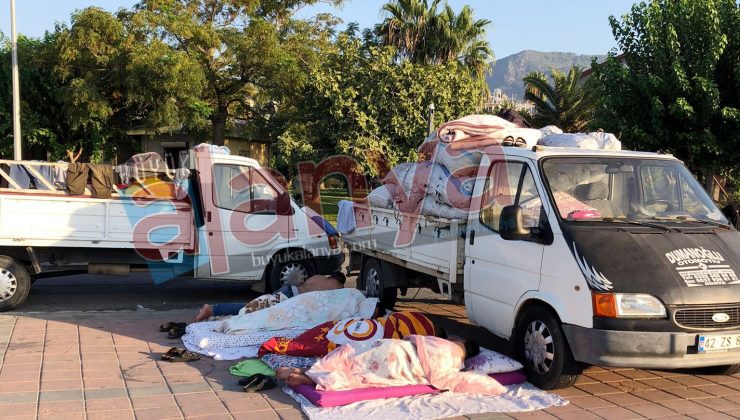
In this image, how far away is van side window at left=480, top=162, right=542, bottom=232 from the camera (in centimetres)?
558

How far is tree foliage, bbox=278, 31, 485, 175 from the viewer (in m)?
18.4

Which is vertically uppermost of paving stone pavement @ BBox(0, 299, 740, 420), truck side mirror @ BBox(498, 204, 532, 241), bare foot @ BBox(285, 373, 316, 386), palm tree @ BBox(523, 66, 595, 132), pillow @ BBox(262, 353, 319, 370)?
palm tree @ BBox(523, 66, 595, 132)

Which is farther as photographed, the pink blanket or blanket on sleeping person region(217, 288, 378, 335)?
blanket on sleeping person region(217, 288, 378, 335)

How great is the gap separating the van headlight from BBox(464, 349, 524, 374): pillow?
0.99m

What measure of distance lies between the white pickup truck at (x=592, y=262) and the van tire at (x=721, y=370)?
2 centimetres

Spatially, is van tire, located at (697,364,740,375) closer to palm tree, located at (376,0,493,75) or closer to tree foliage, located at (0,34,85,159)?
tree foliage, located at (0,34,85,159)

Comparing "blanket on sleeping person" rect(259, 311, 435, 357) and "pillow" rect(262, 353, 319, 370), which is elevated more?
"blanket on sleeping person" rect(259, 311, 435, 357)

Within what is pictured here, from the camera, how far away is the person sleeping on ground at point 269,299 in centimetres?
710

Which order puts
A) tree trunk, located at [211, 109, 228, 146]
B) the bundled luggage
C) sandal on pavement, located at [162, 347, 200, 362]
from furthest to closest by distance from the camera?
tree trunk, located at [211, 109, 228, 146] → the bundled luggage → sandal on pavement, located at [162, 347, 200, 362]

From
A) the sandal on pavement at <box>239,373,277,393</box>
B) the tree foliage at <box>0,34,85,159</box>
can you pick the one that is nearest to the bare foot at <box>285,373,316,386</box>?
the sandal on pavement at <box>239,373,277,393</box>

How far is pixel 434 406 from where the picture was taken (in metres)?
4.74

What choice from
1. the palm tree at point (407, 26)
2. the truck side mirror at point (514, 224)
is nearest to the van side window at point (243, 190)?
the truck side mirror at point (514, 224)

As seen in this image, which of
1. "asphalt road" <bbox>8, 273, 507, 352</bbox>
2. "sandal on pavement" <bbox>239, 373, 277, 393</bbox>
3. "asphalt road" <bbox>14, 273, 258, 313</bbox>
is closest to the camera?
"sandal on pavement" <bbox>239, 373, 277, 393</bbox>

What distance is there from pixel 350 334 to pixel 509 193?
2011mm
